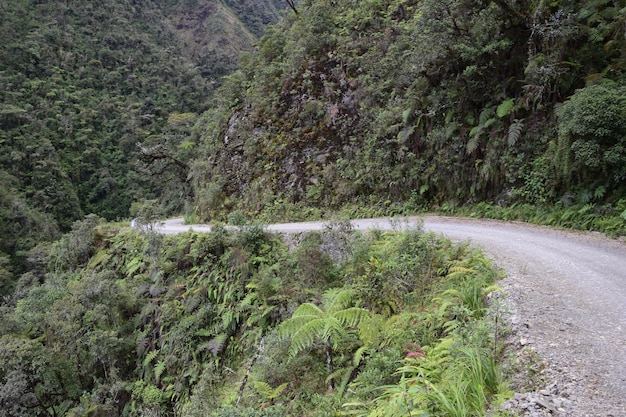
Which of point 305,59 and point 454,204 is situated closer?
point 454,204

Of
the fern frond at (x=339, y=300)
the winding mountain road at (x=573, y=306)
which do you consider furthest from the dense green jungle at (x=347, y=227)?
the winding mountain road at (x=573, y=306)

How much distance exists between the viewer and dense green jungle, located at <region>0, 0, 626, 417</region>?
206 inches

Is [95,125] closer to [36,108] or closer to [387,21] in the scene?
[36,108]

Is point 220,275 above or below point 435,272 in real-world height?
below

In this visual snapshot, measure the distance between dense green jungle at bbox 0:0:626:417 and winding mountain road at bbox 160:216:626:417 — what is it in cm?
39

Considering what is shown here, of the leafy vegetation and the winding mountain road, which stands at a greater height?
the winding mountain road

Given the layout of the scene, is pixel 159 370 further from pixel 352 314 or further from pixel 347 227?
pixel 352 314

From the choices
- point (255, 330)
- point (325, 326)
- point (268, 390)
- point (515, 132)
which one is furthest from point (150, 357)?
point (515, 132)

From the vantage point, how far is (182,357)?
973 centimetres

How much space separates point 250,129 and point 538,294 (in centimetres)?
1772

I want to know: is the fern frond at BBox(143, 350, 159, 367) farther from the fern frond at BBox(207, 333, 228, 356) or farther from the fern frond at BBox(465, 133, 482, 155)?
the fern frond at BBox(465, 133, 482, 155)

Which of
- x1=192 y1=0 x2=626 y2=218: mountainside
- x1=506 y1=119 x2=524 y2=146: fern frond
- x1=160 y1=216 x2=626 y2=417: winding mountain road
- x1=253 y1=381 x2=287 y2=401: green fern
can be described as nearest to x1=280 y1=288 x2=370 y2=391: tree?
x1=253 y1=381 x2=287 y2=401: green fern

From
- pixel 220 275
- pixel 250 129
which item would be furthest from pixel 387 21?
pixel 220 275

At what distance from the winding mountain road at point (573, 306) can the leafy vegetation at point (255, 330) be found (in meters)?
0.45
